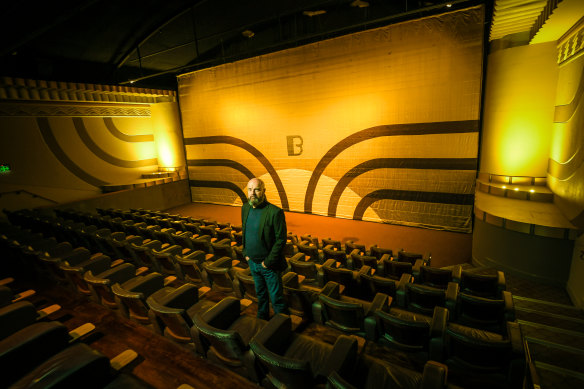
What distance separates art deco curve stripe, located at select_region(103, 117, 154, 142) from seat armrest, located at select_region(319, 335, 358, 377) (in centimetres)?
1074

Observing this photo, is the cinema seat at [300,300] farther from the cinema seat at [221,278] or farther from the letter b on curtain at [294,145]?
the letter b on curtain at [294,145]

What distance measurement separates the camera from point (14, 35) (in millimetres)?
5812

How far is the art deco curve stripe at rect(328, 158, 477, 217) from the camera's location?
6.57 meters

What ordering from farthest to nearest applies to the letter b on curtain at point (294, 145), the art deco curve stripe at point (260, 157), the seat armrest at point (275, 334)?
the art deco curve stripe at point (260, 157) → the letter b on curtain at point (294, 145) → the seat armrest at point (275, 334)

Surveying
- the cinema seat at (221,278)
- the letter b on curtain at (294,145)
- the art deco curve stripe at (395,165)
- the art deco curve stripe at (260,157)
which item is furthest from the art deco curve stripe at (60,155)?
the cinema seat at (221,278)

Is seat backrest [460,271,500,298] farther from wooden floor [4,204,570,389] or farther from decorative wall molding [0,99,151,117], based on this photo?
decorative wall molding [0,99,151,117]

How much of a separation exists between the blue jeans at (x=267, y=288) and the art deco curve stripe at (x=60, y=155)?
9.23 meters

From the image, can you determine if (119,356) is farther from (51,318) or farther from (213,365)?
(51,318)

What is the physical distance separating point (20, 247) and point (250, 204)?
12.1 feet

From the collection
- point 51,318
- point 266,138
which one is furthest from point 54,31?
point 51,318

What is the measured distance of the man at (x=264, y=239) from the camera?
249cm

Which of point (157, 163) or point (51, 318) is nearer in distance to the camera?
point (51, 318)

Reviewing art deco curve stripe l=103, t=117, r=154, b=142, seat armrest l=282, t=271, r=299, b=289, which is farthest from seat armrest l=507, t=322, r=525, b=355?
art deco curve stripe l=103, t=117, r=154, b=142

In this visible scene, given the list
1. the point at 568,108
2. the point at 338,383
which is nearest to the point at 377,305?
the point at 338,383
